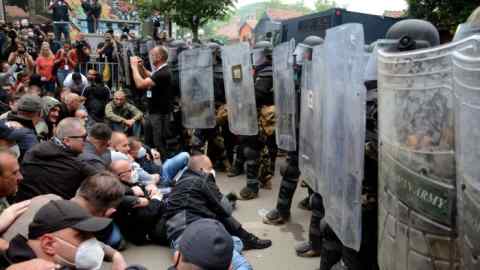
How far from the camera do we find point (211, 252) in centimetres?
191

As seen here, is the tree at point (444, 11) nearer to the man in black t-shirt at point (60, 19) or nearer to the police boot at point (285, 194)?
the police boot at point (285, 194)

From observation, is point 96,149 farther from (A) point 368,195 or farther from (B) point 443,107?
(B) point 443,107

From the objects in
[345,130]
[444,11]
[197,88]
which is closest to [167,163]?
[197,88]

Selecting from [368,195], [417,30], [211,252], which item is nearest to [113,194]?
[211,252]

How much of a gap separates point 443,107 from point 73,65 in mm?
9391

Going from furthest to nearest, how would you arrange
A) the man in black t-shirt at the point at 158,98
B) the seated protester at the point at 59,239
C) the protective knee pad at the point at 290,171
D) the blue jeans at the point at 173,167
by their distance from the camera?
the man in black t-shirt at the point at 158,98 → the blue jeans at the point at 173,167 → the protective knee pad at the point at 290,171 → the seated protester at the point at 59,239

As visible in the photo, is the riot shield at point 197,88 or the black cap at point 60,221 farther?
the riot shield at point 197,88

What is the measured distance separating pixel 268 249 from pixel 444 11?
1014 cm

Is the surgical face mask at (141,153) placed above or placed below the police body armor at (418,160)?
below

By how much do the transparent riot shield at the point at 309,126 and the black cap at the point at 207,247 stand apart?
1.49m

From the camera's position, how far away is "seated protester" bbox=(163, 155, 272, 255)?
3.84 m

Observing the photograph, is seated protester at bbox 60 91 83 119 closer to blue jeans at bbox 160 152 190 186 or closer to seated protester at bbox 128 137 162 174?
seated protester at bbox 128 137 162 174

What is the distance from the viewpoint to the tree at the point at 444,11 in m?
11.6

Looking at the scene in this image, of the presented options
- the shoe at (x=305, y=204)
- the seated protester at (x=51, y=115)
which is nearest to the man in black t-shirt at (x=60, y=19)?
the seated protester at (x=51, y=115)
